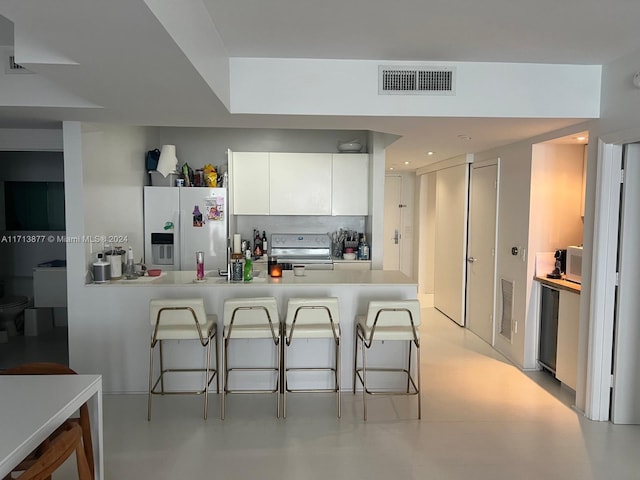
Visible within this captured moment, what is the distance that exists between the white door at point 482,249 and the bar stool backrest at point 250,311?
284 cm

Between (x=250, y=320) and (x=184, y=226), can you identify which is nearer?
(x=250, y=320)

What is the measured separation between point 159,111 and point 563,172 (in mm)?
3563

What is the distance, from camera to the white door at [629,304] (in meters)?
3.22

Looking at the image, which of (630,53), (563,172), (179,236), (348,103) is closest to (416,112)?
(348,103)

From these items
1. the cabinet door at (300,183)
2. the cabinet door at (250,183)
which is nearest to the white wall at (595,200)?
the cabinet door at (300,183)

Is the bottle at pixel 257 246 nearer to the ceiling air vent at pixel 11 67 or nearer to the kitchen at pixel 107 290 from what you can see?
the kitchen at pixel 107 290

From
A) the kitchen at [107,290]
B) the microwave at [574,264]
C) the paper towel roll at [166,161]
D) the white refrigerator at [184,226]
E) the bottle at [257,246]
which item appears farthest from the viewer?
the bottle at [257,246]

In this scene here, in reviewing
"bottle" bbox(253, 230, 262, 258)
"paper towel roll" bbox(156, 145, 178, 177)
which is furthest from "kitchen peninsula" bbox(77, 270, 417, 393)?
"bottle" bbox(253, 230, 262, 258)

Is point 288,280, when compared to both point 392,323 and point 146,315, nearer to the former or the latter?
point 392,323

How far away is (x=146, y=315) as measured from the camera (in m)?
3.83

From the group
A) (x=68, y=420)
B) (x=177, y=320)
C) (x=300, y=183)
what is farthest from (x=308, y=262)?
(x=68, y=420)

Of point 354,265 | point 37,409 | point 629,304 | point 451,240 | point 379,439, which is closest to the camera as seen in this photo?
point 37,409

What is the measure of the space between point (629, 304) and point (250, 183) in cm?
403

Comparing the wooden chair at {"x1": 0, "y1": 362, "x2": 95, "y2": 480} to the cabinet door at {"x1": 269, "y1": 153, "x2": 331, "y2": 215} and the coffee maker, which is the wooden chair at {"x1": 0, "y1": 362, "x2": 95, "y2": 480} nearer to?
the cabinet door at {"x1": 269, "y1": 153, "x2": 331, "y2": 215}
